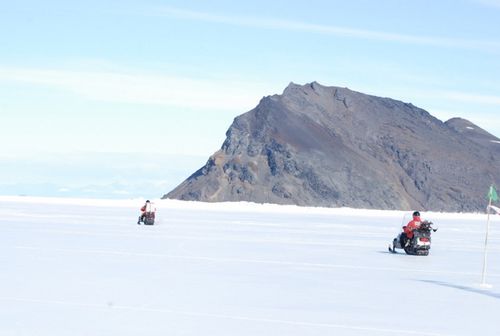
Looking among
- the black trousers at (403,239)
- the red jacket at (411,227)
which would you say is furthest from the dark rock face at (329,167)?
the red jacket at (411,227)

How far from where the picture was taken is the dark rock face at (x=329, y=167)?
543 ft

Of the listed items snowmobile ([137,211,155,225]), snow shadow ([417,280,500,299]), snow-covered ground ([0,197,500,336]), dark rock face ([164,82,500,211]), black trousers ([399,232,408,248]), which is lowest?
snow-covered ground ([0,197,500,336])

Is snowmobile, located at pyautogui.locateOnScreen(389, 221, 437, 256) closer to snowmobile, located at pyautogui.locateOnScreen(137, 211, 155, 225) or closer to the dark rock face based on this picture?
snowmobile, located at pyautogui.locateOnScreen(137, 211, 155, 225)

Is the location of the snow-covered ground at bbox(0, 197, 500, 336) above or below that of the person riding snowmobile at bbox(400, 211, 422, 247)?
→ below

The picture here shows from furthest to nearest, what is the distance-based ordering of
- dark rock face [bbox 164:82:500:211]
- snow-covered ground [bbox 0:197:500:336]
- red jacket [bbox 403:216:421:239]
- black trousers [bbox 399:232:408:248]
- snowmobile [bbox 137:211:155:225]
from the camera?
dark rock face [bbox 164:82:500:211], snowmobile [bbox 137:211:155:225], black trousers [bbox 399:232:408:248], red jacket [bbox 403:216:421:239], snow-covered ground [bbox 0:197:500:336]

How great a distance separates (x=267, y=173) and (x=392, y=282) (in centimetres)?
15077

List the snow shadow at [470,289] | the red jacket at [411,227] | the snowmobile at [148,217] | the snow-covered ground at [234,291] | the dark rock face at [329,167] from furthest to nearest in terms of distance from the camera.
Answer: the dark rock face at [329,167] < the snowmobile at [148,217] < the red jacket at [411,227] < the snow shadow at [470,289] < the snow-covered ground at [234,291]

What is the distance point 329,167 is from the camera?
174 meters

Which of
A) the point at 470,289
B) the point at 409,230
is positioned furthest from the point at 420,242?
the point at 470,289

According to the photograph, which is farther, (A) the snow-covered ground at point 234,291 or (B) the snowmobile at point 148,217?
(B) the snowmobile at point 148,217

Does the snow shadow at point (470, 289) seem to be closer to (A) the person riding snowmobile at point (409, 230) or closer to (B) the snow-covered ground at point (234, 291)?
(B) the snow-covered ground at point (234, 291)

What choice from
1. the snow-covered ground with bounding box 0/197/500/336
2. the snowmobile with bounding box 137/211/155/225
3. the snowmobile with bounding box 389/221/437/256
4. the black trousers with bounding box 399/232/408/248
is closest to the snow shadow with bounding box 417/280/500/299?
the snow-covered ground with bounding box 0/197/500/336

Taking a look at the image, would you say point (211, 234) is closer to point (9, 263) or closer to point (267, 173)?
point (9, 263)

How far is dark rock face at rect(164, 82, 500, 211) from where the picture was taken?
16550 cm
